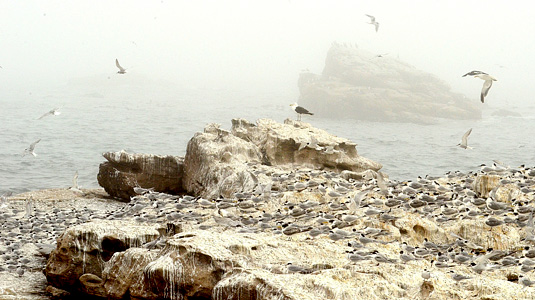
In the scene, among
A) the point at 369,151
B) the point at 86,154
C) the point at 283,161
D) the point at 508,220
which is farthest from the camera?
the point at 369,151

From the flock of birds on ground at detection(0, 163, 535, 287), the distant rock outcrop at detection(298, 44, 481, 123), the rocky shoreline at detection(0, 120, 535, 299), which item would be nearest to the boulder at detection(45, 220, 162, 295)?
the rocky shoreline at detection(0, 120, 535, 299)

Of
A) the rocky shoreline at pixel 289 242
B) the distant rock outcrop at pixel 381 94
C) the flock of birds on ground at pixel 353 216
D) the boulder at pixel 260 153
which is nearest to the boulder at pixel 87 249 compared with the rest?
the rocky shoreline at pixel 289 242

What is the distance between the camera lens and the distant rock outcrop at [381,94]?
77.2m

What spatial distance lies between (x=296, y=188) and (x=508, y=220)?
612 centimetres

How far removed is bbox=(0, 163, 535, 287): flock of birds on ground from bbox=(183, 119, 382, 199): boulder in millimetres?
1821

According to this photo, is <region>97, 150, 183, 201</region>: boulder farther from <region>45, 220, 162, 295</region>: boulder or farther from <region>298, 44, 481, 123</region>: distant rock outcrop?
<region>298, 44, 481, 123</region>: distant rock outcrop

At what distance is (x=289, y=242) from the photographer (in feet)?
43.7

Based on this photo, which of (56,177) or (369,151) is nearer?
(56,177)

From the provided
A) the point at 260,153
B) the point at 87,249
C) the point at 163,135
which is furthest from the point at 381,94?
the point at 87,249

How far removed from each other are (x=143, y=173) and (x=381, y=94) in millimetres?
59041

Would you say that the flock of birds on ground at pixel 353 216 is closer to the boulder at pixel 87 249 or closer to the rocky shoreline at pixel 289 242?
the rocky shoreline at pixel 289 242

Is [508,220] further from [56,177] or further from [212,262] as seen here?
[56,177]

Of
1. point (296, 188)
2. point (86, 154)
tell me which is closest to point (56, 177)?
point (86, 154)

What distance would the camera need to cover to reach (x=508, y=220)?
15734 millimetres
